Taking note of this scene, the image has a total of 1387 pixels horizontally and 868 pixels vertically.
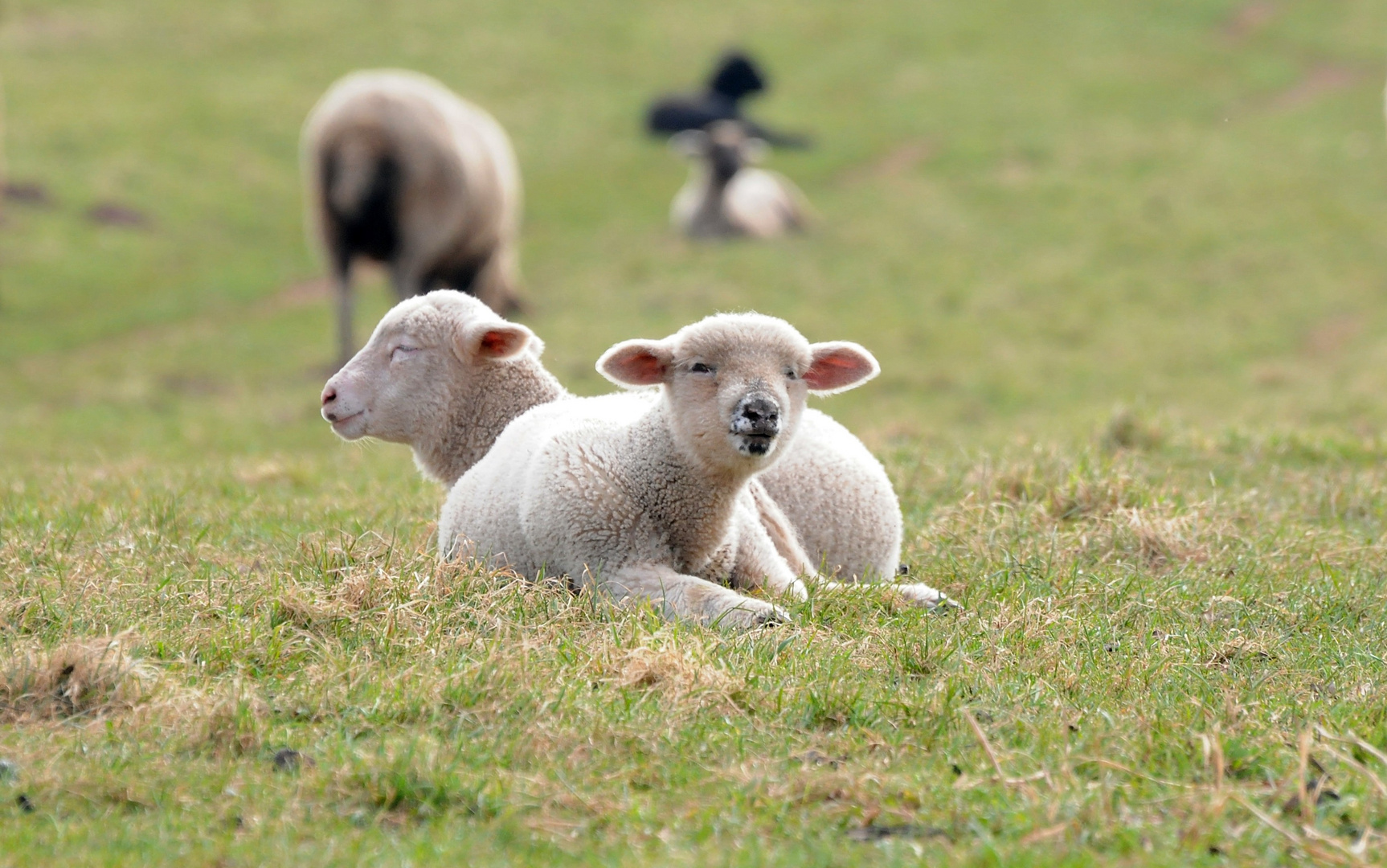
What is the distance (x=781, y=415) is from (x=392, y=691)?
5.54ft

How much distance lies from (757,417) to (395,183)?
35.6ft

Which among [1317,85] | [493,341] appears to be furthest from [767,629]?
[1317,85]

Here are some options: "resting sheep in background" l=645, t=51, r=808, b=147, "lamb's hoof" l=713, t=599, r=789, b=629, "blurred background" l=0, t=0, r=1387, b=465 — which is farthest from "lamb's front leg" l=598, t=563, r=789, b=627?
"resting sheep in background" l=645, t=51, r=808, b=147

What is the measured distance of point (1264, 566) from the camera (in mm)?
6215

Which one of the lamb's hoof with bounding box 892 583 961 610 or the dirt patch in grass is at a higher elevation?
the dirt patch in grass

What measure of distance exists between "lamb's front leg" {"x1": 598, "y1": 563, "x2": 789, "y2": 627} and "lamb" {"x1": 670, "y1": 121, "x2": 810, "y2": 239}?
1904cm

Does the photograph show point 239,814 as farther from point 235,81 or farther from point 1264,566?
point 235,81

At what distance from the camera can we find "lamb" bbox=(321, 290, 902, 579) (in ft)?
20.5

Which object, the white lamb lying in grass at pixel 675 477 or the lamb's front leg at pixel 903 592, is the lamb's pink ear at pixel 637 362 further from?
the lamb's front leg at pixel 903 592

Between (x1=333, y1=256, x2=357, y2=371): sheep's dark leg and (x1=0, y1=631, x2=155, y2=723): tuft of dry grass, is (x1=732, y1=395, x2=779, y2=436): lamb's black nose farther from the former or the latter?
(x1=333, y1=256, x2=357, y2=371): sheep's dark leg

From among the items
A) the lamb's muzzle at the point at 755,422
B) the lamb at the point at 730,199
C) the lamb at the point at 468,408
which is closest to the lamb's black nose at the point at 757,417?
the lamb's muzzle at the point at 755,422

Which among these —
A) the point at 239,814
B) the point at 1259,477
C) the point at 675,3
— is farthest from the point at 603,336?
the point at 675,3

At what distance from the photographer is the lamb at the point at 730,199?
24281mm

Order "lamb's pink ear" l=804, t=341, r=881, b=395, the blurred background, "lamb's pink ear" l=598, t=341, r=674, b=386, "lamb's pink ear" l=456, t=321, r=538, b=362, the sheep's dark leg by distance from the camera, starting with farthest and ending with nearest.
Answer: the blurred background
the sheep's dark leg
"lamb's pink ear" l=456, t=321, r=538, b=362
"lamb's pink ear" l=804, t=341, r=881, b=395
"lamb's pink ear" l=598, t=341, r=674, b=386
